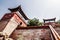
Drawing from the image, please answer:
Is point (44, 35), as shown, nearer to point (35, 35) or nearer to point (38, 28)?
point (35, 35)

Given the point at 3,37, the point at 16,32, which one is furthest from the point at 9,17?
the point at 3,37

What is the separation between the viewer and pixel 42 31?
8953mm

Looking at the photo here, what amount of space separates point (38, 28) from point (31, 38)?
60.7 inches

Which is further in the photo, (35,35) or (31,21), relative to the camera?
(31,21)

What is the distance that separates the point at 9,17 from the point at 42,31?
3.65m

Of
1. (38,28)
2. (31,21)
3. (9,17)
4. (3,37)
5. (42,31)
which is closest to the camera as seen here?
(3,37)

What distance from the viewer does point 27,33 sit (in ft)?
29.9

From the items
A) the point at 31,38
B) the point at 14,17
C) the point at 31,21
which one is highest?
the point at 14,17

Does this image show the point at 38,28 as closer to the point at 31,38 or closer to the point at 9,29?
the point at 31,38

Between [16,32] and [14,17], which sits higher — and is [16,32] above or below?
below

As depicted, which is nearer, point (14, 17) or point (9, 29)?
point (9, 29)

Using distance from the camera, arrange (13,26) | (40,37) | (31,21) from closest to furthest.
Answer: (40,37) → (13,26) → (31,21)

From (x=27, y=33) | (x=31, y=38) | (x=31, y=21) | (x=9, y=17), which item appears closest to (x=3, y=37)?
(x=31, y=38)

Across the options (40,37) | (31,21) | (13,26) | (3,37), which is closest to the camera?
(3,37)
